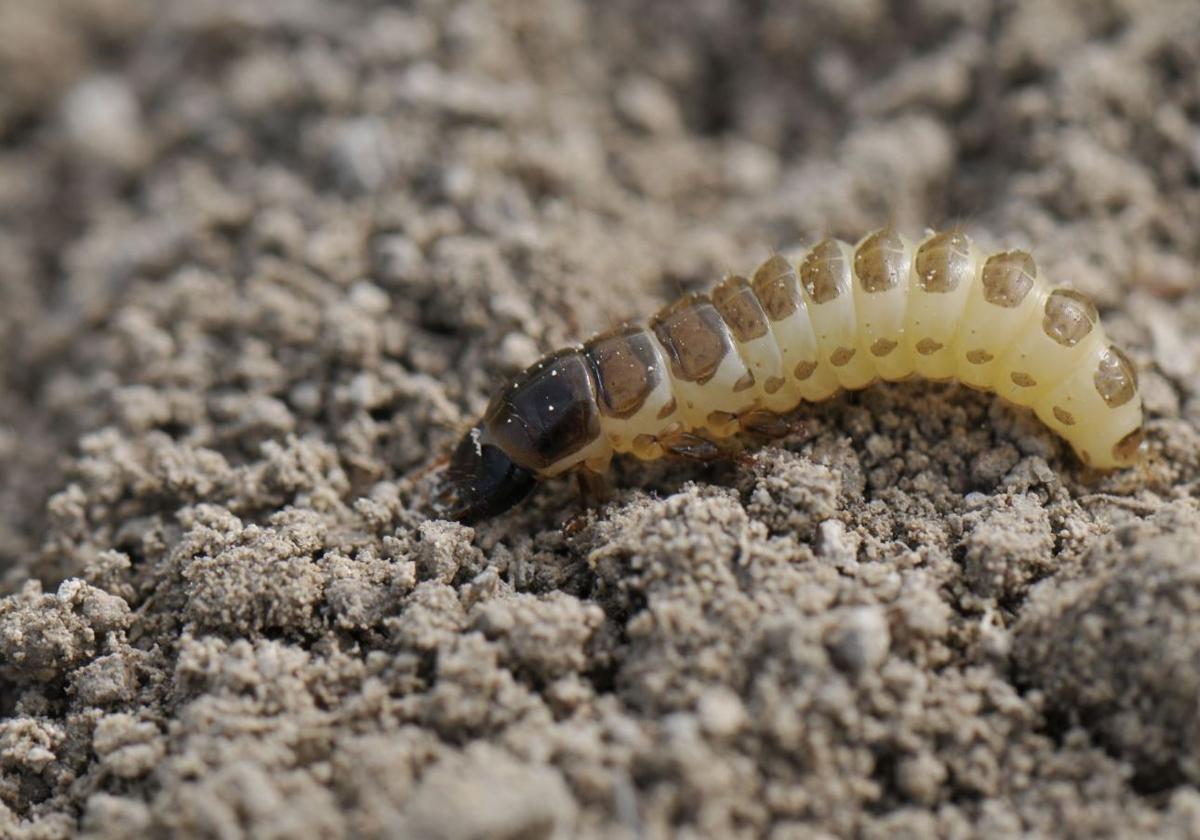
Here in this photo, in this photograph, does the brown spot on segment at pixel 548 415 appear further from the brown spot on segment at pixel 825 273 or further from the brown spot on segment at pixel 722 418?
the brown spot on segment at pixel 825 273

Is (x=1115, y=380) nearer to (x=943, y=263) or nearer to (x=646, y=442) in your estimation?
(x=943, y=263)

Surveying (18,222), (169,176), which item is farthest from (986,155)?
(18,222)

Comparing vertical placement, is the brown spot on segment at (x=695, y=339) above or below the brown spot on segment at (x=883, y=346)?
above

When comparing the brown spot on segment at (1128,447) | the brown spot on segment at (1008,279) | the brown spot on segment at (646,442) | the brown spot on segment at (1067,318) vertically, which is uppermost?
the brown spot on segment at (1008,279)

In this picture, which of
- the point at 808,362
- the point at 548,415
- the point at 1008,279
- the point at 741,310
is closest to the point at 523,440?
the point at 548,415

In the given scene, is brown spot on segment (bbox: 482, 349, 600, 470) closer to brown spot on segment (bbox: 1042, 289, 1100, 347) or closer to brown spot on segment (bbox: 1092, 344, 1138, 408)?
brown spot on segment (bbox: 1042, 289, 1100, 347)

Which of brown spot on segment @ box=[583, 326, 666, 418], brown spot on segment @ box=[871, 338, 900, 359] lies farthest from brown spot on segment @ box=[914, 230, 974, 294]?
brown spot on segment @ box=[583, 326, 666, 418]

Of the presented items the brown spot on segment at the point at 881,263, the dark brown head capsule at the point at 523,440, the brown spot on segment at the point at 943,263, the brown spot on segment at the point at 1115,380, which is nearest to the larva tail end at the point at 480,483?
the dark brown head capsule at the point at 523,440
